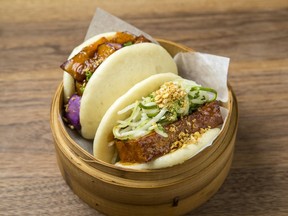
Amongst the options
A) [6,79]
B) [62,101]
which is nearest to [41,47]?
[6,79]

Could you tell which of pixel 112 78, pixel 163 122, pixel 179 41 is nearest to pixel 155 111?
pixel 163 122

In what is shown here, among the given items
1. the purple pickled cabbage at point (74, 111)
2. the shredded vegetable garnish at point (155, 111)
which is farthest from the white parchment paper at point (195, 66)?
the shredded vegetable garnish at point (155, 111)

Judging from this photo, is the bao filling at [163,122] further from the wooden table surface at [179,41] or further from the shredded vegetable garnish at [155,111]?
the wooden table surface at [179,41]

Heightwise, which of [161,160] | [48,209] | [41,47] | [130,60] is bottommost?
[48,209]

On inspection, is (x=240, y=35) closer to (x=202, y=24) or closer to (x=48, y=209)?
(x=202, y=24)

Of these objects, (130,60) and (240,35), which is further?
(240,35)

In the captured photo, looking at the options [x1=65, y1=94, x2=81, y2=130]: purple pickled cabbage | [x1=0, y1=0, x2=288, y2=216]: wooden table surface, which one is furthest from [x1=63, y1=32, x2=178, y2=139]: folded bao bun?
[x1=0, y1=0, x2=288, y2=216]: wooden table surface

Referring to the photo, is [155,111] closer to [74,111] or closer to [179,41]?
[74,111]
